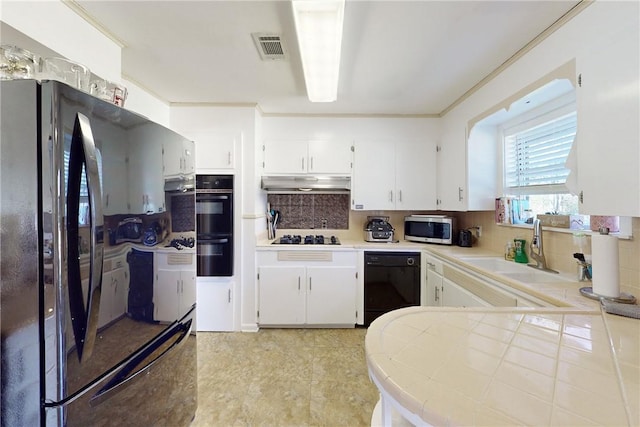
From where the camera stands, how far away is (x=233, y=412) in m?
1.69

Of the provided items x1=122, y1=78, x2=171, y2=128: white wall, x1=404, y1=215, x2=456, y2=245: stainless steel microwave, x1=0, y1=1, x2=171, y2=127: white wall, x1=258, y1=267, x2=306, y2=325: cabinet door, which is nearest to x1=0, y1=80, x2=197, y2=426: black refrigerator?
x1=0, y1=1, x2=171, y2=127: white wall

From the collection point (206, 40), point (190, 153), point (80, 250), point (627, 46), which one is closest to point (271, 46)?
point (206, 40)

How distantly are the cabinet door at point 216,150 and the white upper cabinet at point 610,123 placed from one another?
8.64 feet

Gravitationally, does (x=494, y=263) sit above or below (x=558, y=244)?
below

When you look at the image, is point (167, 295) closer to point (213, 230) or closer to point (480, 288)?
point (213, 230)

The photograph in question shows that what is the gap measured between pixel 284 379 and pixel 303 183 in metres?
1.89

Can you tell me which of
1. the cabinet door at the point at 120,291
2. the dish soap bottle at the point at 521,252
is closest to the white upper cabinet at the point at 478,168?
the dish soap bottle at the point at 521,252

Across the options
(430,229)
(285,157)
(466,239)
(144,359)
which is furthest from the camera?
(285,157)

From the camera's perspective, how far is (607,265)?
45.8 inches

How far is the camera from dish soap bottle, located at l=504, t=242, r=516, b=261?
2141 millimetres

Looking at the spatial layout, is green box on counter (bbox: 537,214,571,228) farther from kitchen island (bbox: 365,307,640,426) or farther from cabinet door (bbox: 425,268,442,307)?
kitchen island (bbox: 365,307,640,426)

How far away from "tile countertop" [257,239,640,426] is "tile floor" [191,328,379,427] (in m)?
1.19

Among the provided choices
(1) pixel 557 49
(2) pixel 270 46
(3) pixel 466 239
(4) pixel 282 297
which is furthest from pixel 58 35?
(3) pixel 466 239

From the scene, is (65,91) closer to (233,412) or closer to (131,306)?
(131,306)
